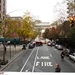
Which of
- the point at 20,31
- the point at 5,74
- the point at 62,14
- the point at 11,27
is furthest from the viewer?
the point at 20,31

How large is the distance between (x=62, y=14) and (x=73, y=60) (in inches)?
775

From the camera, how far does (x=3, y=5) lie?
262ft

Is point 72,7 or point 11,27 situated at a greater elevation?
point 72,7

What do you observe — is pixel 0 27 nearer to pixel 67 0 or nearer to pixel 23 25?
pixel 67 0

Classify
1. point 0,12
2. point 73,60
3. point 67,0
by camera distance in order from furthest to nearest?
point 0,12 → point 67,0 → point 73,60

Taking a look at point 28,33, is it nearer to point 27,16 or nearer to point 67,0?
point 27,16

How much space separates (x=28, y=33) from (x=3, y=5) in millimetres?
31952

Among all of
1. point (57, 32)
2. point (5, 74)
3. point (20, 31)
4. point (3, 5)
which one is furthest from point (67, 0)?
point (3, 5)

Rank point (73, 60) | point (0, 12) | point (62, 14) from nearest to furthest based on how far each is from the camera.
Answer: point (73, 60) < point (62, 14) < point (0, 12)

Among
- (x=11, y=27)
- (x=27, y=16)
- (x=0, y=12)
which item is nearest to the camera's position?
(x=11, y=27)

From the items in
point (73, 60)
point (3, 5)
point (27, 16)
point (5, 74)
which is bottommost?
point (73, 60)

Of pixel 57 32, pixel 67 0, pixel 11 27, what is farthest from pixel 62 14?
pixel 57 32

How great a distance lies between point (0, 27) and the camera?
33250 millimetres

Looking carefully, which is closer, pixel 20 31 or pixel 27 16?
pixel 20 31
